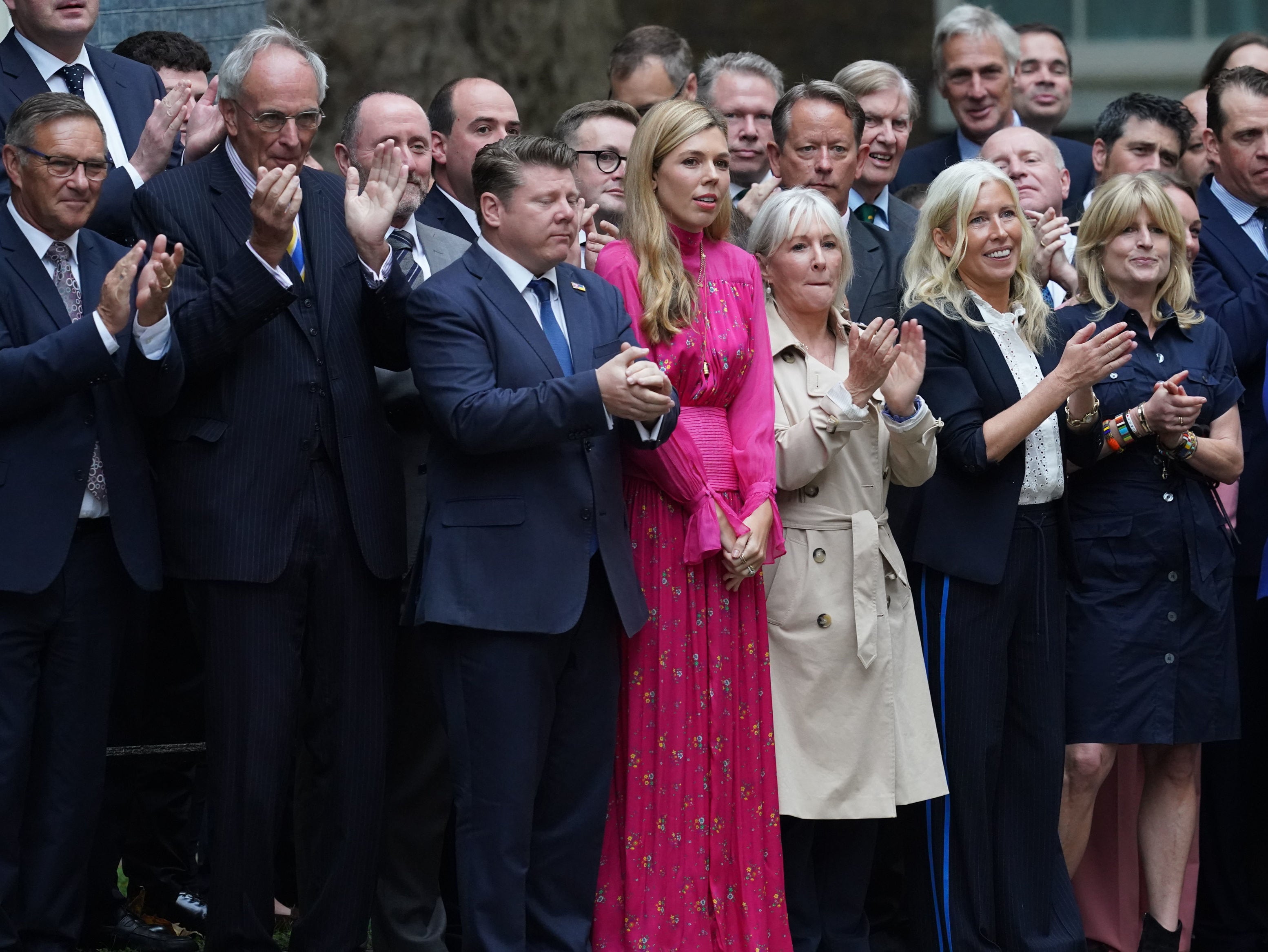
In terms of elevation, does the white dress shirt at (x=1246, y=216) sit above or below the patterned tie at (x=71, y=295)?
above

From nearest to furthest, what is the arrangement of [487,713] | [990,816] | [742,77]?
1. [487,713]
2. [990,816]
3. [742,77]

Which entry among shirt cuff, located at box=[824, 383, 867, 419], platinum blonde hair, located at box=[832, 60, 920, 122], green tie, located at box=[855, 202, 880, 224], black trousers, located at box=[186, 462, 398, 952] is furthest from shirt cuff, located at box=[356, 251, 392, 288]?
platinum blonde hair, located at box=[832, 60, 920, 122]

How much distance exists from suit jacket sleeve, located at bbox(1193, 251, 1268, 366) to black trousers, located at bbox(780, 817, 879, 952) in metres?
1.91

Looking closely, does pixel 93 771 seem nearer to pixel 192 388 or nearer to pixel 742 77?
pixel 192 388

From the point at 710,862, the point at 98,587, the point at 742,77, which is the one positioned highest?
the point at 742,77

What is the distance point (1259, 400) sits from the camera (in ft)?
19.4

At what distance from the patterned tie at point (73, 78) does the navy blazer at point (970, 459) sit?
2472 millimetres

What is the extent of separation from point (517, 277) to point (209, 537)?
3.30 ft

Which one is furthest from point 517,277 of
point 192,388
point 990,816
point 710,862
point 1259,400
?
point 1259,400

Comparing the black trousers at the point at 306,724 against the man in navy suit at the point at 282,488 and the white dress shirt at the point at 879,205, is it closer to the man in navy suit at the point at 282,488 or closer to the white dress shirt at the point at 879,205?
the man in navy suit at the point at 282,488

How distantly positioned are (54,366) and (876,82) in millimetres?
3150

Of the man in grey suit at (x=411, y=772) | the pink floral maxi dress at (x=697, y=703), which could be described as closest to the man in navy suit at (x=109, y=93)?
the man in grey suit at (x=411, y=772)

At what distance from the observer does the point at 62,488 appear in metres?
4.53

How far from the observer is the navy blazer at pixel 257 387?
14.9ft
